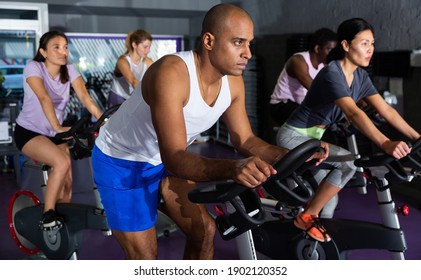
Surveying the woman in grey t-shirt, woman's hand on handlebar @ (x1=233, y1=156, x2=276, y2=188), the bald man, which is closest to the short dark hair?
the woman in grey t-shirt

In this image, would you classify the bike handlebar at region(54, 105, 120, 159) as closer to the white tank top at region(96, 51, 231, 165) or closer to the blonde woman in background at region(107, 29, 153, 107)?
the white tank top at region(96, 51, 231, 165)

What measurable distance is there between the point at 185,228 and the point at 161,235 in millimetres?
1390

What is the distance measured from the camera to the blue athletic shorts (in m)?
1.93

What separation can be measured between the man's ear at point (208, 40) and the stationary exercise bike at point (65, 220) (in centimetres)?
99

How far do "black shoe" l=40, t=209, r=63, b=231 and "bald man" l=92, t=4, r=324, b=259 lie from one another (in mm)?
960

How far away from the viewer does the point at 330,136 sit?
13.5 feet

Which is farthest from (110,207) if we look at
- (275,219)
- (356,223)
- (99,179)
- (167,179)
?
(356,223)

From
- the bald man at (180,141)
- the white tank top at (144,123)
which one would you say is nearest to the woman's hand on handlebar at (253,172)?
the bald man at (180,141)

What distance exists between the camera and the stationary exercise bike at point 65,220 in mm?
2646

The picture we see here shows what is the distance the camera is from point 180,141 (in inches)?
60.0

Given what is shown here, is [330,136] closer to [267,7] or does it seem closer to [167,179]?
[167,179]

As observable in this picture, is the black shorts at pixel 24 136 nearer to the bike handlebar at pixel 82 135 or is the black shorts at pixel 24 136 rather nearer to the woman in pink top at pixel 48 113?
the woman in pink top at pixel 48 113

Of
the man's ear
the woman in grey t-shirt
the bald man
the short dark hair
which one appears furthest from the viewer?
the short dark hair

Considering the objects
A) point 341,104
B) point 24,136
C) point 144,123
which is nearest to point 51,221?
point 24,136
